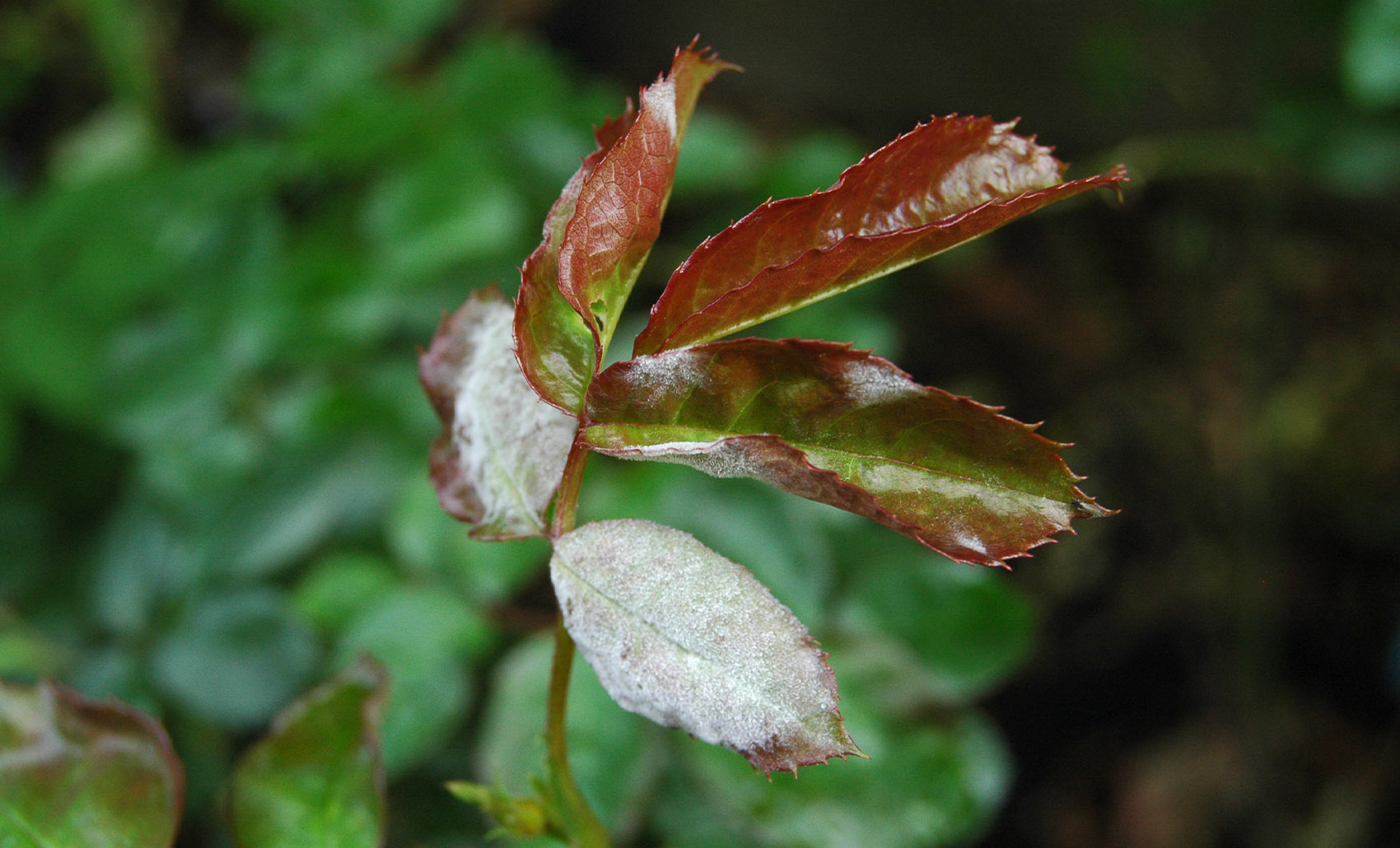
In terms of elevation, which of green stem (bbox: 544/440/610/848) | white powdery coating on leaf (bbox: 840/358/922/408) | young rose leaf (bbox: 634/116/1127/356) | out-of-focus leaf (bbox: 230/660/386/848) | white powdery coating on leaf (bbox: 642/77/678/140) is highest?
white powdery coating on leaf (bbox: 642/77/678/140)

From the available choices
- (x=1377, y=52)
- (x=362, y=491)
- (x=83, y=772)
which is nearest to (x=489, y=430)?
(x=83, y=772)

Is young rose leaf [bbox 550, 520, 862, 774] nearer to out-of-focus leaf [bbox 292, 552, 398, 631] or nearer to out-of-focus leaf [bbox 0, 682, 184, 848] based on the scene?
out-of-focus leaf [bbox 0, 682, 184, 848]

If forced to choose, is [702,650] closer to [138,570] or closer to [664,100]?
[664,100]

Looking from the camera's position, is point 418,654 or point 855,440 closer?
point 855,440

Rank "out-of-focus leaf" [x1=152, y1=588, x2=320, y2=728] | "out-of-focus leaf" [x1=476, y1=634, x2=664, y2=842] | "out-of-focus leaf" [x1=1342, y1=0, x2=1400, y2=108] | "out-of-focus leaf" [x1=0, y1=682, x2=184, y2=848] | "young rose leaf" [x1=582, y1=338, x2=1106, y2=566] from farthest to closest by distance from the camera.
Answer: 1. "out-of-focus leaf" [x1=1342, y1=0, x2=1400, y2=108]
2. "out-of-focus leaf" [x1=152, y1=588, x2=320, y2=728]
3. "out-of-focus leaf" [x1=476, y1=634, x2=664, y2=842]
4. "out-of-focus leaf" [x1=0, y1=682, x2=184, y2=848]
5. "young rose leaf" [x1=582, y1=338, x2=1106, y2=566]

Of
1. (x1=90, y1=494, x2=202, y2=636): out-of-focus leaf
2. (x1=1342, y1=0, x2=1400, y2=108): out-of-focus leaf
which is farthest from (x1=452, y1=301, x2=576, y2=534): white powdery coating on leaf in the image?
(x1=1342, y1=0, x2=1400, y2=108): out-of-focus leaf

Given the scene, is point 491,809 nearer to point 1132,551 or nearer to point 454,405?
point 454,405

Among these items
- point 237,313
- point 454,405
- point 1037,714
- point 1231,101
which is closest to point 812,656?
point 454,405
